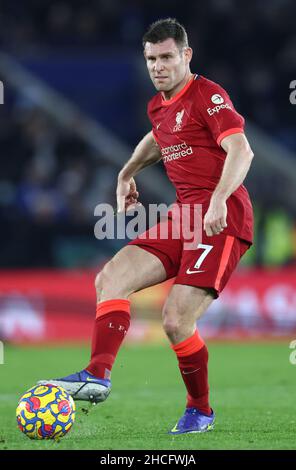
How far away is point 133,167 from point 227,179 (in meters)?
1.18

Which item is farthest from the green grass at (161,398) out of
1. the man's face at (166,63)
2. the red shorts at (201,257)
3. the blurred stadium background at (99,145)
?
the man's face at (166,63)

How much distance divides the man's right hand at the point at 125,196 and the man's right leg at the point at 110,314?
1.80 feet

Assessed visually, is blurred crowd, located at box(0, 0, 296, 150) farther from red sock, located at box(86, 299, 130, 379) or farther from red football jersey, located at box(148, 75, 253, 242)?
red sock, located at box(86, 299, 130, 379)

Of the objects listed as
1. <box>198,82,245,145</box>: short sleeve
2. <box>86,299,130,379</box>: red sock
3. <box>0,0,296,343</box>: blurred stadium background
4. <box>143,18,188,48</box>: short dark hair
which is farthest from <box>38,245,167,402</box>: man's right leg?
<box>0,0,296,343</box>: blurred stadium background

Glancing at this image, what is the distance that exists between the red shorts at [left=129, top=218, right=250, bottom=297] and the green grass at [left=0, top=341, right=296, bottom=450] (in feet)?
2.91

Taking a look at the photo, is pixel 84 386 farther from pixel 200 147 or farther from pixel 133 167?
pixel 133 167

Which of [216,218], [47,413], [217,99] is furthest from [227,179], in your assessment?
[47,413]

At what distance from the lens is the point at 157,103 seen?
6312mm

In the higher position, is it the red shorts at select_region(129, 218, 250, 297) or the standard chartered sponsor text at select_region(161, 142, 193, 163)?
the standard chartered sponsor text at select_region(161, 142, 193, 163)

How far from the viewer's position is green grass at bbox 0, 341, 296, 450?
5.46 metres

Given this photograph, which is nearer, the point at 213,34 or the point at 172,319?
the point at 172,319

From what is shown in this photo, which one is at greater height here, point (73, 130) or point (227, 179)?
point (73, 130)

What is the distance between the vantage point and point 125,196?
657 cm

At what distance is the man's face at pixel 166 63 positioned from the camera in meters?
5.88
